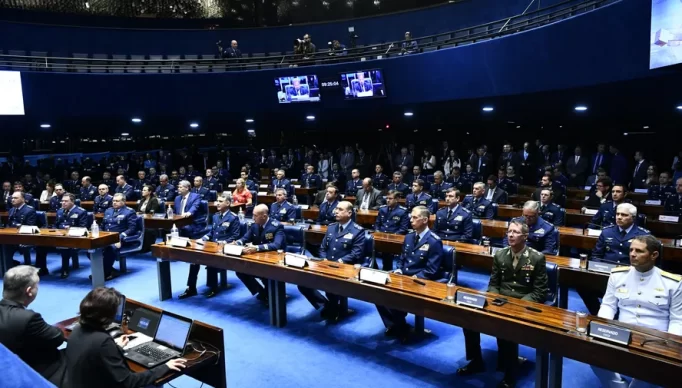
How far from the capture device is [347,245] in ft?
16.3

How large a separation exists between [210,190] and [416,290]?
814 cm

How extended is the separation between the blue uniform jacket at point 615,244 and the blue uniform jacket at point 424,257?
Result: 1.75 meters

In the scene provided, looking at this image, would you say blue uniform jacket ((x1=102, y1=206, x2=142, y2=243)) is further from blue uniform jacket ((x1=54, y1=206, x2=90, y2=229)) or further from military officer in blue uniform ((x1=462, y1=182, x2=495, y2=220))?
military officer in blue uniform ((x1=462, y1=182, x2=495, y2=220))

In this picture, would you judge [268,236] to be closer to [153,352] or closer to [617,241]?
[153,352]

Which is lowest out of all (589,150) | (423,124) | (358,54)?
(589,150)

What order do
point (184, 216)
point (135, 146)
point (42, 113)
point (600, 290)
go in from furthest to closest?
point (135, 146)
point (42, 113)
point (184, 216)
point (600, 290)

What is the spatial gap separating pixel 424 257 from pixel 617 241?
198 centimetres

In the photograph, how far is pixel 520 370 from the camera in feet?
12.2

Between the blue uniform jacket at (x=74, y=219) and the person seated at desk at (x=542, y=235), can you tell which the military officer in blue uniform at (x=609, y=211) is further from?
the blue uniform jacket at (x=74, y=219)

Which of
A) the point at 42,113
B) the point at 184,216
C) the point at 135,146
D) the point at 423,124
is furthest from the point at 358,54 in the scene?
the point at 135,146

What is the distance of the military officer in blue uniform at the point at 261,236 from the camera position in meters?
5.29

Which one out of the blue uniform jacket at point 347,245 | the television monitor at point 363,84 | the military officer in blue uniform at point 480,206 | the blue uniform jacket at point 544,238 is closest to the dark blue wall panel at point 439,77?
the television monitor at point 363,84

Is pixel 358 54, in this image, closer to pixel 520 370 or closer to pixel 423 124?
pixel 423 124

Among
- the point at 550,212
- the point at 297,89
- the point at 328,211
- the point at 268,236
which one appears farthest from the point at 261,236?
the point at 297,89
